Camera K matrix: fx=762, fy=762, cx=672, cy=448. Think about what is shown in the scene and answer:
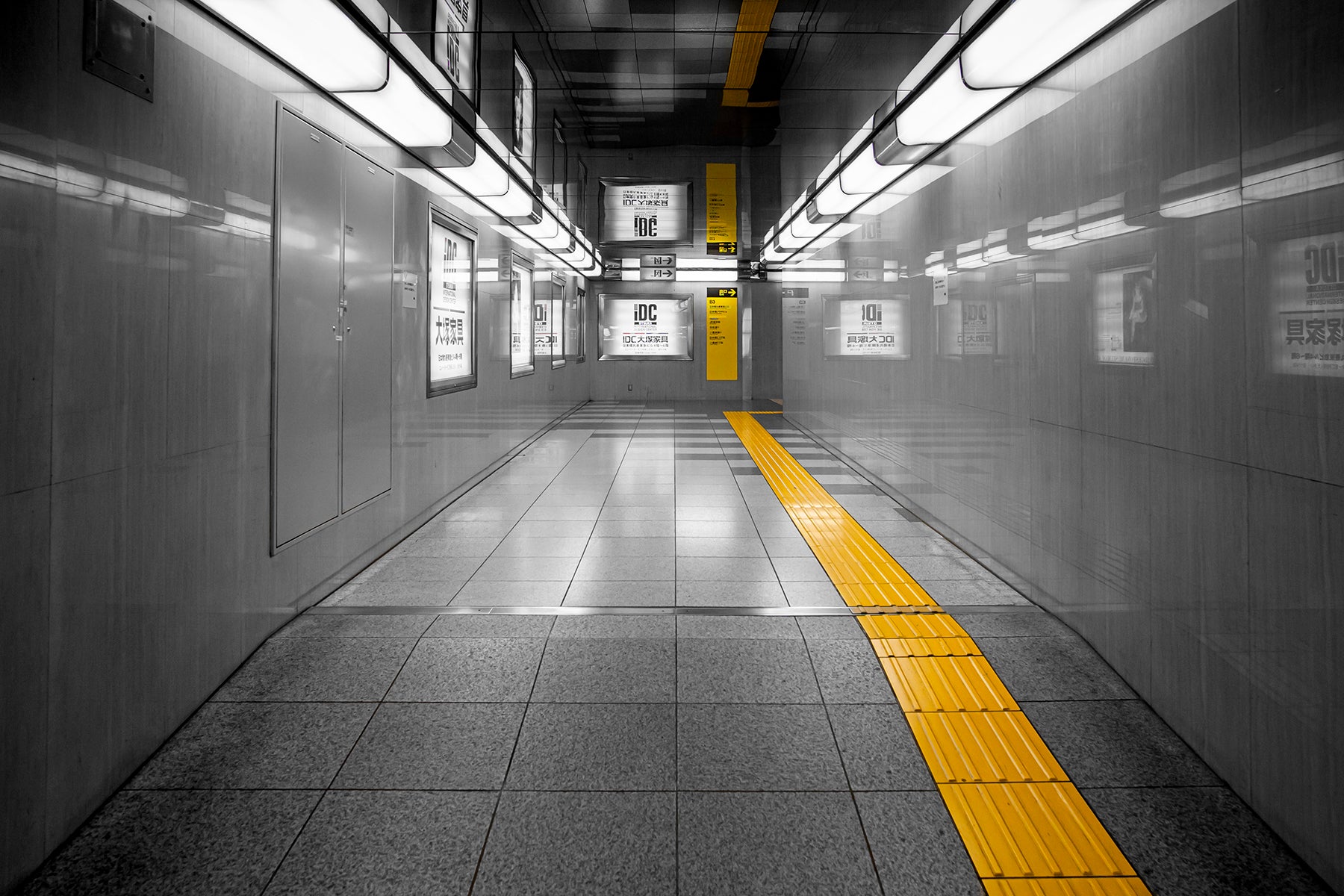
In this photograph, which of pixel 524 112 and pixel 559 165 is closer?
pixel 524 112

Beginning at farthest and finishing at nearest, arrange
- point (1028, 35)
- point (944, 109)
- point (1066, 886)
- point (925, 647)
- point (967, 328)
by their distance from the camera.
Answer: point (967, 328), point (944, 109), point (925, 647), point (1028, 35), point (1066, 886)

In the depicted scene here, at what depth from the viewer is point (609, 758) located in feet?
7.44

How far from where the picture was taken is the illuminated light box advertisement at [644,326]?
1659cm

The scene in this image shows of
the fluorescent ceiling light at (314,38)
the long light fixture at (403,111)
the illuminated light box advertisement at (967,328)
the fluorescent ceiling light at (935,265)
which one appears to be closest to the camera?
the fluorescent ceiling light at (314,38)

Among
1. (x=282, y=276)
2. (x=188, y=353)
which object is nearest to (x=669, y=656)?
(x=188, y=353)

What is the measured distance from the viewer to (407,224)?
4.74 meters

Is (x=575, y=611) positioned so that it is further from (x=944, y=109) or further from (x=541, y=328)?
(x=541, y=328)

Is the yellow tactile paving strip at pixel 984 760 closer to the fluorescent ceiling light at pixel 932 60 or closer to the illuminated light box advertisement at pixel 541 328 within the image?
the fluorescent ceiling light at pixel 932 60

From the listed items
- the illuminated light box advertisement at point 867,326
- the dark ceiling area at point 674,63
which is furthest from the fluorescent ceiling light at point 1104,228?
the dark ceiling area at point 674,63

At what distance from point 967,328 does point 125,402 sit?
4.02 m

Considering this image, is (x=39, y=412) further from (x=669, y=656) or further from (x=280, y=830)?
(x=669, y=656)

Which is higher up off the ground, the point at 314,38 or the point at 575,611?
the point at 314,38

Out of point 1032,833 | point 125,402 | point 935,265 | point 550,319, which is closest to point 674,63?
point 935,265

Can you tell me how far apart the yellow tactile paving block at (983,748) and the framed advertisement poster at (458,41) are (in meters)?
3.84
